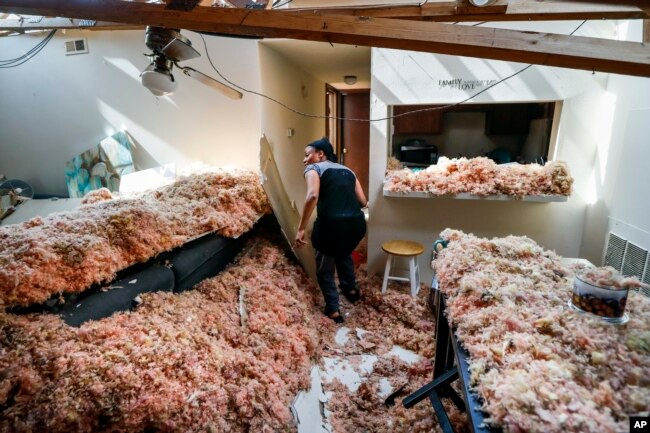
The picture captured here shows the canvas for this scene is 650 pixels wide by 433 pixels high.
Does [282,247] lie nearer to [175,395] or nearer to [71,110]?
[175,395]

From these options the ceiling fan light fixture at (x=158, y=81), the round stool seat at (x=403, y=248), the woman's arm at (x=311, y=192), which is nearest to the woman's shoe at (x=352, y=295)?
the round stool seat at (x=403, y=248)

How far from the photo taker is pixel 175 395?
1547mm

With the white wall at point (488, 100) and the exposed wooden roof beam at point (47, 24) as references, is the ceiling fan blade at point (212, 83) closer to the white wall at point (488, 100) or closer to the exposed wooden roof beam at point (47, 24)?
the exposed wooden roof beam at point (47, 24)

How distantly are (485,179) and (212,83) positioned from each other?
2.60 meters

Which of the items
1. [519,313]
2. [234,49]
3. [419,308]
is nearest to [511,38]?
[519,313]

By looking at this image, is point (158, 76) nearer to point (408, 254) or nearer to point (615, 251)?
point (408, 254)

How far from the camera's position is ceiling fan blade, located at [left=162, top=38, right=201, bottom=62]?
2.30m

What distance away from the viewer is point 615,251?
2.65m

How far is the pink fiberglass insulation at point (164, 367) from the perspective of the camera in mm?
1288

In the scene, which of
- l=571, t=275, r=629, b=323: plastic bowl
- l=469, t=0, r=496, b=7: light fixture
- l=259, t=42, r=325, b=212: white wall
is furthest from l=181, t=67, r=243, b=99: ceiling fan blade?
l=571, t=275, r=629, b=323: plastic bowl

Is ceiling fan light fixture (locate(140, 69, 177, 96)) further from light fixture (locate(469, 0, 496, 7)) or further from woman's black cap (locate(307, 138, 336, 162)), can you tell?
light fixture (locate(469, 0, 496, 7))

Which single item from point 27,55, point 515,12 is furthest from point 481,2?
point 27,55

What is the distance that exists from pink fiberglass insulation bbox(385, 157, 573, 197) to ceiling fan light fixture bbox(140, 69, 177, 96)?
2.11 m

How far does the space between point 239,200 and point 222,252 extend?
0.53 metres
